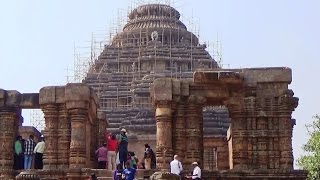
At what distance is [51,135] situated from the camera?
67.1ft

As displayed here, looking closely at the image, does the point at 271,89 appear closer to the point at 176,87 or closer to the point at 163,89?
the point at 176,87

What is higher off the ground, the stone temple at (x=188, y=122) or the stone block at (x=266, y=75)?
the stone block at (x=266, y=75)

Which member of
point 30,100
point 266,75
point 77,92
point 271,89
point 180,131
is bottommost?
point 180,131

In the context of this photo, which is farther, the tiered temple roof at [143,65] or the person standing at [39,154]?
the tiered temple roof at [143,65]

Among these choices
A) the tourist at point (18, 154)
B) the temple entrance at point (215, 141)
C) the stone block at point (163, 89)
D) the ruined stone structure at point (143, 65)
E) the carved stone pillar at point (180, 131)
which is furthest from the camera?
the ruined stone structure at point (143, 65)

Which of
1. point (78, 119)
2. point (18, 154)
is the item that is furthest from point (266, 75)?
point (18, 154)

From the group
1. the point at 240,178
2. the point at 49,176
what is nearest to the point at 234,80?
the point at 240,178

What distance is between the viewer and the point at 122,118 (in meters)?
37.1

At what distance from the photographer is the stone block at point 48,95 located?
20.5 m

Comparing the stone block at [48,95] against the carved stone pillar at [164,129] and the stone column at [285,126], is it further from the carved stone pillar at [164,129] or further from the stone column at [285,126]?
the stone column at [285,126]

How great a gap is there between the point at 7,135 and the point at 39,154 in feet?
3.85

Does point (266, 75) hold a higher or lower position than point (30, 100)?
higher

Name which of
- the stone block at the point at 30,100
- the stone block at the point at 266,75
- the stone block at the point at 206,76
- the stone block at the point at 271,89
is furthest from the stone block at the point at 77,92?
the stone block at the point at 271,89

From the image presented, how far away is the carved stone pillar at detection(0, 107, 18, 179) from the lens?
2075 centimetres
